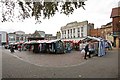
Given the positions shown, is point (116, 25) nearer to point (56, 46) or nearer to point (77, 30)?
point (77, 30)

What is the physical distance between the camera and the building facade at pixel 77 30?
257ft

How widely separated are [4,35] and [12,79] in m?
114

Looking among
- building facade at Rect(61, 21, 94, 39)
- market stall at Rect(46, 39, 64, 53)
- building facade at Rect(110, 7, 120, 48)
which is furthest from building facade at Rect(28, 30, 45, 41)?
market stall at Rect(46, 39, 64, 53)

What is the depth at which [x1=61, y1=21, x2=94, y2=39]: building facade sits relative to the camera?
257 ft

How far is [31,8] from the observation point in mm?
7918

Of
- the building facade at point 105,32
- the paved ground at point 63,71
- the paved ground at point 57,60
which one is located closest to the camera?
the paved ground at point 63,71

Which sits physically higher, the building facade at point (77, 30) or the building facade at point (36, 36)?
the building facade at point (77, 30)

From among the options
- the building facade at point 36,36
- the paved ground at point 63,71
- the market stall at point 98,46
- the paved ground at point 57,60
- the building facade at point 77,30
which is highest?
the building facade at point 77,30

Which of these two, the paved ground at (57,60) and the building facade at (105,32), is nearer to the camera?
the paved ground at (57,60)

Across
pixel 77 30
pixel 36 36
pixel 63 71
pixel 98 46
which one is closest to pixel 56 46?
pixel 98 46

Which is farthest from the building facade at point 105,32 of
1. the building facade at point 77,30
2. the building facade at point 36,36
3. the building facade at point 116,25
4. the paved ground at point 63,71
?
the paved ground at point 63,71

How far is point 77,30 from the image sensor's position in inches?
3209

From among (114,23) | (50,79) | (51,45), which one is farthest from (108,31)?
(50,79)

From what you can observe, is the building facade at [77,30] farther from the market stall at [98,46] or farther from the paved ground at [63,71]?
the paved ground at [63,71]
